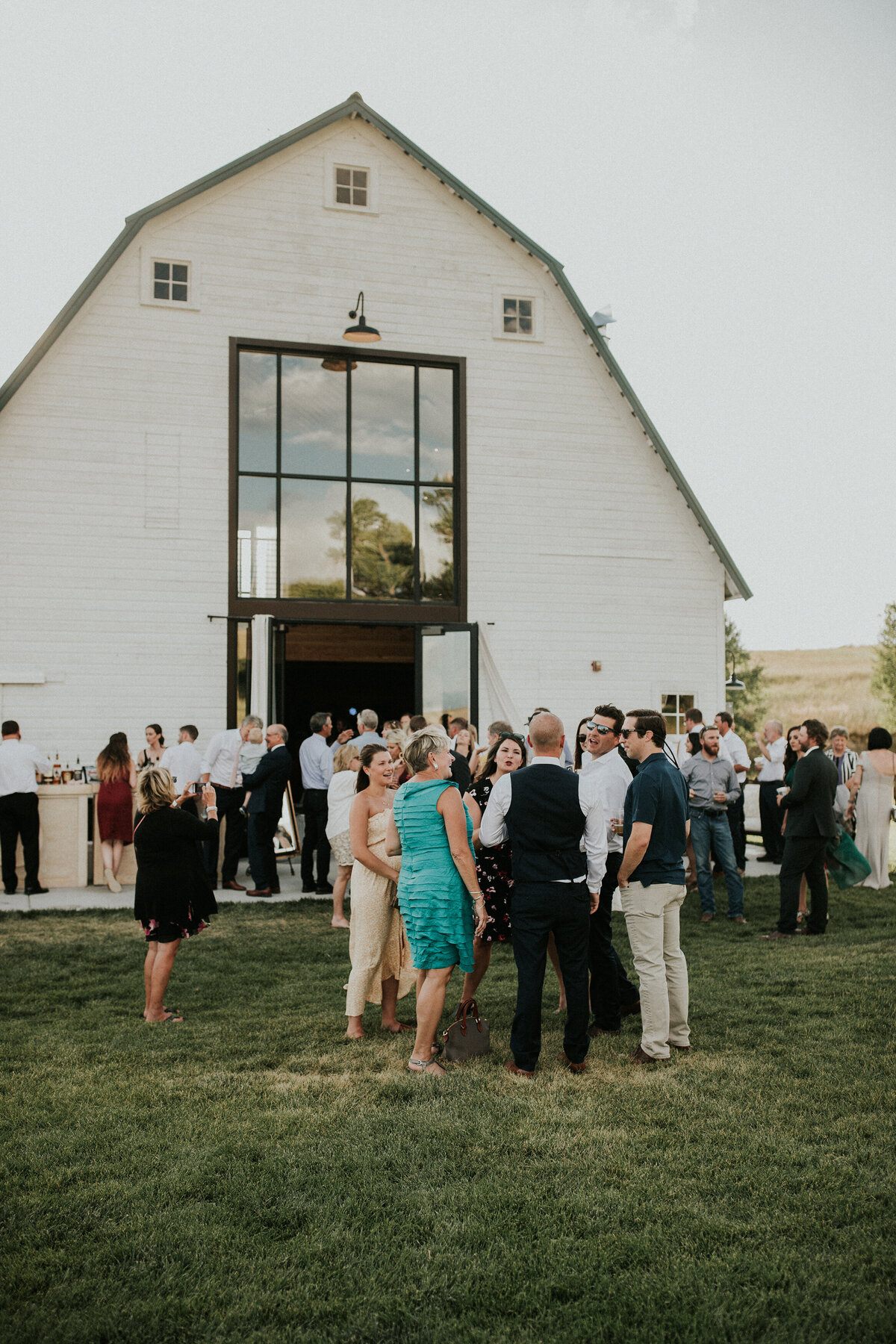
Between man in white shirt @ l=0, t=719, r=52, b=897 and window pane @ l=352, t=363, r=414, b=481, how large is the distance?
566 centimetres

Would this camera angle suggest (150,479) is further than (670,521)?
No

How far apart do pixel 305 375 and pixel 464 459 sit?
2373 mm

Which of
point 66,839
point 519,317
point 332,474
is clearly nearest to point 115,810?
point 66,839

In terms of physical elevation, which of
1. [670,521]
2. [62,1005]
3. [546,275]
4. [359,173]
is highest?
[359,173]

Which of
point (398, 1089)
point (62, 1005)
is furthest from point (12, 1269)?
point (62, 1005)

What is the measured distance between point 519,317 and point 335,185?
9.84 feet

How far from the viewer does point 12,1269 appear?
11.1 feet

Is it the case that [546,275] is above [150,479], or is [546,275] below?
above

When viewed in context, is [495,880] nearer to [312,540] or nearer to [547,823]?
[547,823]

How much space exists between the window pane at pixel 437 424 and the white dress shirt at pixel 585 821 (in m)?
9.20

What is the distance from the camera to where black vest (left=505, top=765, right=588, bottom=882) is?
17.1 ft

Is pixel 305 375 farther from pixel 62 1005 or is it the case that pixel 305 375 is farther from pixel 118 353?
pixel 62 1005

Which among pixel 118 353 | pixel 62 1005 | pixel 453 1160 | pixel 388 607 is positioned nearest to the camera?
pixel 453 1160

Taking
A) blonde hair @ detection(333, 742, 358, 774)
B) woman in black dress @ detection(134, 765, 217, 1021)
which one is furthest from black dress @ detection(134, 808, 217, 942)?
blonde hair @ detection(333, 742, 358, 774)
